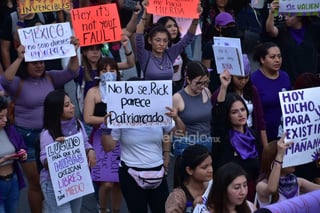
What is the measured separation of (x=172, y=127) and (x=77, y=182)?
A: 2.94ft

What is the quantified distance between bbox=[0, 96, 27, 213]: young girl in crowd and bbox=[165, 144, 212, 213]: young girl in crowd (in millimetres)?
1429

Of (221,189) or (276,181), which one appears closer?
(221,189)

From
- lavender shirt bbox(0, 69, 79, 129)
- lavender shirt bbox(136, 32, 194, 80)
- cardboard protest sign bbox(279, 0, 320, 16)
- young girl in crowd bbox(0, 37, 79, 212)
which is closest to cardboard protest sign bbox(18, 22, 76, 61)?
young girl in crowd bbox(0, 37, 79, 212)

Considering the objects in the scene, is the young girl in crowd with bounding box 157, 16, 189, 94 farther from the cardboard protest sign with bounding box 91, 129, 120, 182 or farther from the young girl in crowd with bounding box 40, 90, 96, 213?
the young girl in crowd with bounding box 40, 90, 96, 213

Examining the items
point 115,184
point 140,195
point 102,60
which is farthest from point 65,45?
point 140,195

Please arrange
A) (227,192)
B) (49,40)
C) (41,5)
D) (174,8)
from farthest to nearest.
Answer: (174,8) → (41,5) → (49,40) → (227,192)

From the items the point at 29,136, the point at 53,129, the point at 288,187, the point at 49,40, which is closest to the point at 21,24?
the point at 49,40

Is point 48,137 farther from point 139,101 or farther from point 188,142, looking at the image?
point 188,142

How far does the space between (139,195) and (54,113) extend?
3.10ft

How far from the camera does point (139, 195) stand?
5617 mm

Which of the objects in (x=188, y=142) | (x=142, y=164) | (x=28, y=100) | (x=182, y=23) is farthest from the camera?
(x=182, y=23)

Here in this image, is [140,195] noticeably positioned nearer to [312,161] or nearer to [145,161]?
[145,161]

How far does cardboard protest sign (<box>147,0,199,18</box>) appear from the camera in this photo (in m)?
7.99

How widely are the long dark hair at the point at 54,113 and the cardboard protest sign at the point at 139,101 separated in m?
0.40
